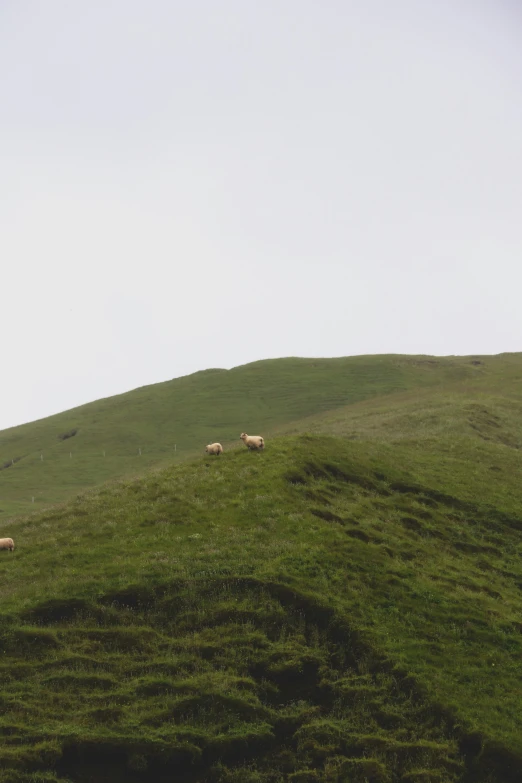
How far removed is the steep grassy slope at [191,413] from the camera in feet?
293

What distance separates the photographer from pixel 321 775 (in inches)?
650

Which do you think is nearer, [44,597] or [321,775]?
[321,775]

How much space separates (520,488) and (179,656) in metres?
30.2

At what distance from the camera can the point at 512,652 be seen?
885 inches

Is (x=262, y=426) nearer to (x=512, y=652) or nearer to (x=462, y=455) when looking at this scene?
(x=462, y=455)

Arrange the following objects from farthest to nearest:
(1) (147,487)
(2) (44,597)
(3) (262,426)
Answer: (3) (262,426)
(1) (147,487)
(2) (44,597)

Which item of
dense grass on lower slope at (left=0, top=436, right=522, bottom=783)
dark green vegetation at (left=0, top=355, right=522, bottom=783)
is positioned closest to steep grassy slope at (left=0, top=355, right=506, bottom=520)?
dark green vegetation at (left=0, top=355, right=522, bottom=783)

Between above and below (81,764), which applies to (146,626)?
above

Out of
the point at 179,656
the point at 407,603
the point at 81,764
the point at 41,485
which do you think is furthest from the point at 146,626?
the point at 41,485

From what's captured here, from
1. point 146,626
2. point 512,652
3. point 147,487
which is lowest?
point 512,652

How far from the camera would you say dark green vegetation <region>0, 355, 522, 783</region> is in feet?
55.4

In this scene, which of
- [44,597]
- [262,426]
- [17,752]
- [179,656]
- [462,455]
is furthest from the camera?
[262,426]

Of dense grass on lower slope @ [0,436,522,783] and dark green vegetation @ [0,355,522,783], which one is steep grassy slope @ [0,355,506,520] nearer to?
dark green vegetation @ [0,355,522,783]

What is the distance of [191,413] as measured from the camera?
118 metres
